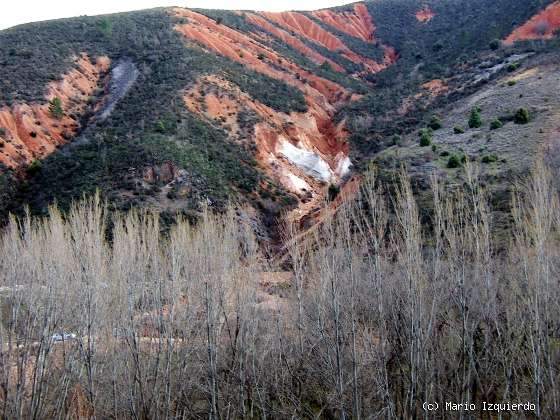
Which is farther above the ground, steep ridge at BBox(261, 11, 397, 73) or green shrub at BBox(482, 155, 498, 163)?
steep ridge at BBox(261, 11, 397, 73)

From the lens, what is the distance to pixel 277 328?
1410 centimetres

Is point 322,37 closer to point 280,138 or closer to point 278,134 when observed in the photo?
point 278,134

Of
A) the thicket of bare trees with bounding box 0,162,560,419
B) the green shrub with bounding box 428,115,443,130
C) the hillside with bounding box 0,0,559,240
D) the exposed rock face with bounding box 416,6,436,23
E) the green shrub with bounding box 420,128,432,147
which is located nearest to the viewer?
the thicket of bare trees with bounding box 0,162,560,419

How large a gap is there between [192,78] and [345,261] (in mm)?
36995

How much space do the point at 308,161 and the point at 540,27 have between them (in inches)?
1372

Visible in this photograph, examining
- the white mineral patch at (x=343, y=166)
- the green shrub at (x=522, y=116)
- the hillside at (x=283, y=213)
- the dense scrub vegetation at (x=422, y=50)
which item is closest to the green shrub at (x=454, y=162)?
the hillside at (x=283, y=213)

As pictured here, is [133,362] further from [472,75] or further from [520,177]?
[472,75]

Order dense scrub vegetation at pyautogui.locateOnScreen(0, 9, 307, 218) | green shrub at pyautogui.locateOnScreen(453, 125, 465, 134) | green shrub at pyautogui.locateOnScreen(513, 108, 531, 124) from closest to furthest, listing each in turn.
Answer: green shrub at pyautogui.locateOnScreen(513, 108, 531, 124), green shrub at pyautogui.locateOnScreen(453, 125, 465, 134), dense scrub vegetation at pyautogui.locateOnScreen(0, 9, 307, 218)

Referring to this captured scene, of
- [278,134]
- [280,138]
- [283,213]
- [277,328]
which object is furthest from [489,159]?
[278,134]

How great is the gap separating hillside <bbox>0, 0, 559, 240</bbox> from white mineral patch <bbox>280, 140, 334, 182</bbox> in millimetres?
149

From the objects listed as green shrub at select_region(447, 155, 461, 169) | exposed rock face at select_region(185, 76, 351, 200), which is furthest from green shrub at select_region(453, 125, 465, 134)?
exposed rock face at select_region(185, 76, 351, 200)

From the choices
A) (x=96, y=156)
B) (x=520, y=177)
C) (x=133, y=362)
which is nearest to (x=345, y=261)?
(x=133, y=362)

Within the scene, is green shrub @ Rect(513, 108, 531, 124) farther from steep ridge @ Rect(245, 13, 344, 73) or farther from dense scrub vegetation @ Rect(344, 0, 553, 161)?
steep ridge @ Rect(245, 13, 344, 73)

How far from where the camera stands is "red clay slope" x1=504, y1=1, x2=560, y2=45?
56.5 meters
